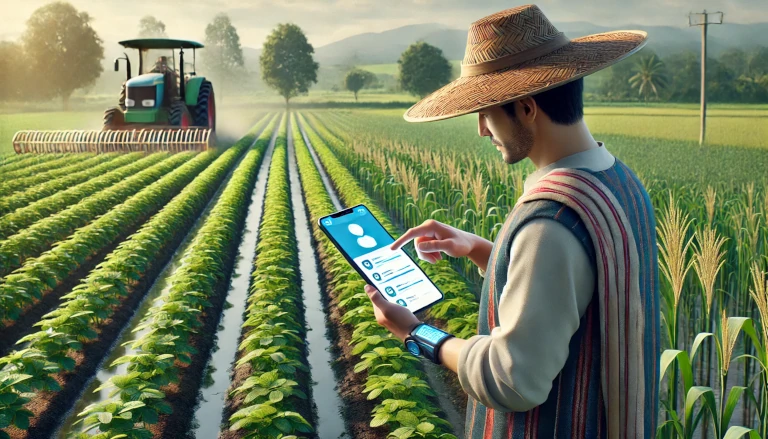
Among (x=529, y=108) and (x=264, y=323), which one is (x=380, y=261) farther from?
(x=264, y=323)

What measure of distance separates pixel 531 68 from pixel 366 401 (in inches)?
124

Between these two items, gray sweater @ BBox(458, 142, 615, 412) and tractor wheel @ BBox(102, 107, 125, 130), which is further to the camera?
tractor wheel @ BBox(102, 107, 125, 130)

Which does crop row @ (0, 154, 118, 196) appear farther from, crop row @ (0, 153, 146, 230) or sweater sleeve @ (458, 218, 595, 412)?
sweater sleeve @ (458, 218, 595, 412)

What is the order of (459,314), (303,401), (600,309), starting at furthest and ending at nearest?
(459,314) → (303,401) → (600,309)

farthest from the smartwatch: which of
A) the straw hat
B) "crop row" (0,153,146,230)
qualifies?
"crop row" (0,153,146,230)

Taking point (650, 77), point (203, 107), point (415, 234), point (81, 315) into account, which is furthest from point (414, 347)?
point (650, 77)

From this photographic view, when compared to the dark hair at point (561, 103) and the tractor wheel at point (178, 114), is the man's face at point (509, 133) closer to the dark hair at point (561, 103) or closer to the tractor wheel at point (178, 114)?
the dark hair at point (561, 103)

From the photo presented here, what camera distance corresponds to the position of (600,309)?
147 centimetres

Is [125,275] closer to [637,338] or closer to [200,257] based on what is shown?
[200,257]

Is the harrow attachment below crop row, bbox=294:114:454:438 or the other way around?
the other way around

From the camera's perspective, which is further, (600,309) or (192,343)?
(192,343)

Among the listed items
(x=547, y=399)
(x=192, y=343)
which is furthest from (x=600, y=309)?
(x=192, y=343)

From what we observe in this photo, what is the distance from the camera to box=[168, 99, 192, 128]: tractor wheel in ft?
61.5

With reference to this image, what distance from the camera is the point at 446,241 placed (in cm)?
208
